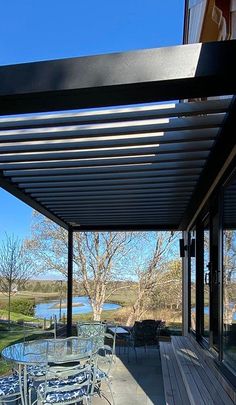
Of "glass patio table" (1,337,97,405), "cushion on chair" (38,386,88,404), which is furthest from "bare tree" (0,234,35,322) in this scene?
"cushion on chair" (38,386,88,404)

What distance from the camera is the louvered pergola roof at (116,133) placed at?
6.09 ft

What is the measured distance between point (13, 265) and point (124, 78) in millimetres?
12588

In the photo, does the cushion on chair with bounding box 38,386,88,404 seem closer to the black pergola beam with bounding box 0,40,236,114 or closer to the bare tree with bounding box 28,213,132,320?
the black pergola beam with bounding box 0,40,236,114

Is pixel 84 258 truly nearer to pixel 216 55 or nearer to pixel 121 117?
pixel 121 117

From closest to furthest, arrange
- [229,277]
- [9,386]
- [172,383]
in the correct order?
[229,277] < [9,386] < [172,383]

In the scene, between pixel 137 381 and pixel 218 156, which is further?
pixel 137 381

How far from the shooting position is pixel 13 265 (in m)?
13.6

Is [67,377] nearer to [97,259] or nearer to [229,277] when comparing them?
[229,277]

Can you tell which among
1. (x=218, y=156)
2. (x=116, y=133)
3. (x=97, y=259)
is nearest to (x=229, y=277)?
(x=218, y=156)

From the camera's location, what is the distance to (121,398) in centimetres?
461

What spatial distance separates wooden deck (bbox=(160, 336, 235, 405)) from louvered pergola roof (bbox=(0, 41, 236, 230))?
6.32ft

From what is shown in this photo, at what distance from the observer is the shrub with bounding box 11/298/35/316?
12.3 m

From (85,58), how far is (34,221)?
496 inches

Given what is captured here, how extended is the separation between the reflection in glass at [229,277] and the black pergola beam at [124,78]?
1.64 m
